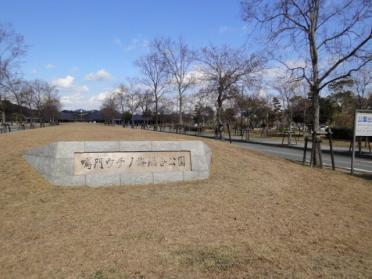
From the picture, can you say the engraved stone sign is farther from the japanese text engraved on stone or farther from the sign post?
the sign post

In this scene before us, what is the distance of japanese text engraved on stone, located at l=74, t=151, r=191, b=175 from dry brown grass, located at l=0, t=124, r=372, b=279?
0.51m

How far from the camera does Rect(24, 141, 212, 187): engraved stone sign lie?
25.9 ft

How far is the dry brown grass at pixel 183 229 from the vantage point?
445 cm

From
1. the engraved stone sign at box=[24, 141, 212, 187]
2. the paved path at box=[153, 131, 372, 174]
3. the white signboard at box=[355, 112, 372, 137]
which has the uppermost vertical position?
the white signboard at box=[355, 112, 372, 137]

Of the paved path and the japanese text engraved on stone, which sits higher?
the japanese text engraved on stone

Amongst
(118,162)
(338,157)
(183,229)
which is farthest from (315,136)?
(183,229)

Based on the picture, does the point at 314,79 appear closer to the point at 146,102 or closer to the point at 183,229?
the point at 183,229

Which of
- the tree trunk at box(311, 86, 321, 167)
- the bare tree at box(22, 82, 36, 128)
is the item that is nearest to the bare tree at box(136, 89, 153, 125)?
the bare tree at box(22, 82, 36, 128)

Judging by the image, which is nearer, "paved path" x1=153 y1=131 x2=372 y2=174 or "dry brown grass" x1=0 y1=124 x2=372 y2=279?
"dry brown grass" x1=0 y1=124 x2=372 y2=279

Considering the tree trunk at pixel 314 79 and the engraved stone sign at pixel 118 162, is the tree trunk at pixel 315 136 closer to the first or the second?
the tree trunk at pixel 314 79

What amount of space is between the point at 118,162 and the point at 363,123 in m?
8.98

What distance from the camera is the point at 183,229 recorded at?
18.8ft

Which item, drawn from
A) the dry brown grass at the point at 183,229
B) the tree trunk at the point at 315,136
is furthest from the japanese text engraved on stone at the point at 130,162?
the tree trunk at the point at 315,136

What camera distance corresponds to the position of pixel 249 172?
9.77 m
